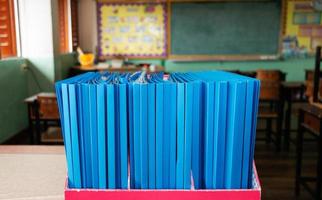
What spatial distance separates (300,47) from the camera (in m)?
5.93

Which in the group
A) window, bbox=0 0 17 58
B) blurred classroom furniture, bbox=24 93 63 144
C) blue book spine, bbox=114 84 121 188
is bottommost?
blurred classroom furniture, bbox=24 93 63 144

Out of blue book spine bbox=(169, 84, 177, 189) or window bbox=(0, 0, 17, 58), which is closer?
blue book spine bbox=(169, 84, 177, 189)

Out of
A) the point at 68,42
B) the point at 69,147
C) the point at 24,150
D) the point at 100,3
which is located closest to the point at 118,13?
the point at 100,3

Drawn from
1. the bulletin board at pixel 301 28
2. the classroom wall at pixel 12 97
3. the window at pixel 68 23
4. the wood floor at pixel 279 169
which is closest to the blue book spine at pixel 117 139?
the wood floor at pixel 279 169

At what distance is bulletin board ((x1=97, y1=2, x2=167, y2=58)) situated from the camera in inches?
229

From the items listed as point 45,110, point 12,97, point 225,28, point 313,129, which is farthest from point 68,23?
point 313,129

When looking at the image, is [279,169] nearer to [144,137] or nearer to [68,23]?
[144,137]

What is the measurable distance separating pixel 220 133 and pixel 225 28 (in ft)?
18.4

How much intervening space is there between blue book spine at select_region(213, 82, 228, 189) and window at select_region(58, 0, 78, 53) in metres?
5.12

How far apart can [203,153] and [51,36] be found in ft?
13.7

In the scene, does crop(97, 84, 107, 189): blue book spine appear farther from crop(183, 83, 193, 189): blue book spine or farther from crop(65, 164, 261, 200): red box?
crop(183, 83, 193, 189): blue book spine

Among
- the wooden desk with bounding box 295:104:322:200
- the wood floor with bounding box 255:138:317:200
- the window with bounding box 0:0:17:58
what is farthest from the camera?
the window with bounding box 0:0:17:58

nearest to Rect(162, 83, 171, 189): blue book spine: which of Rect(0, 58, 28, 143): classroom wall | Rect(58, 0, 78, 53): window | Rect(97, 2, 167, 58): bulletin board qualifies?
Rect(0, 58, 28, 143): classroom wall

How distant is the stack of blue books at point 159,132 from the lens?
55 centimetres
